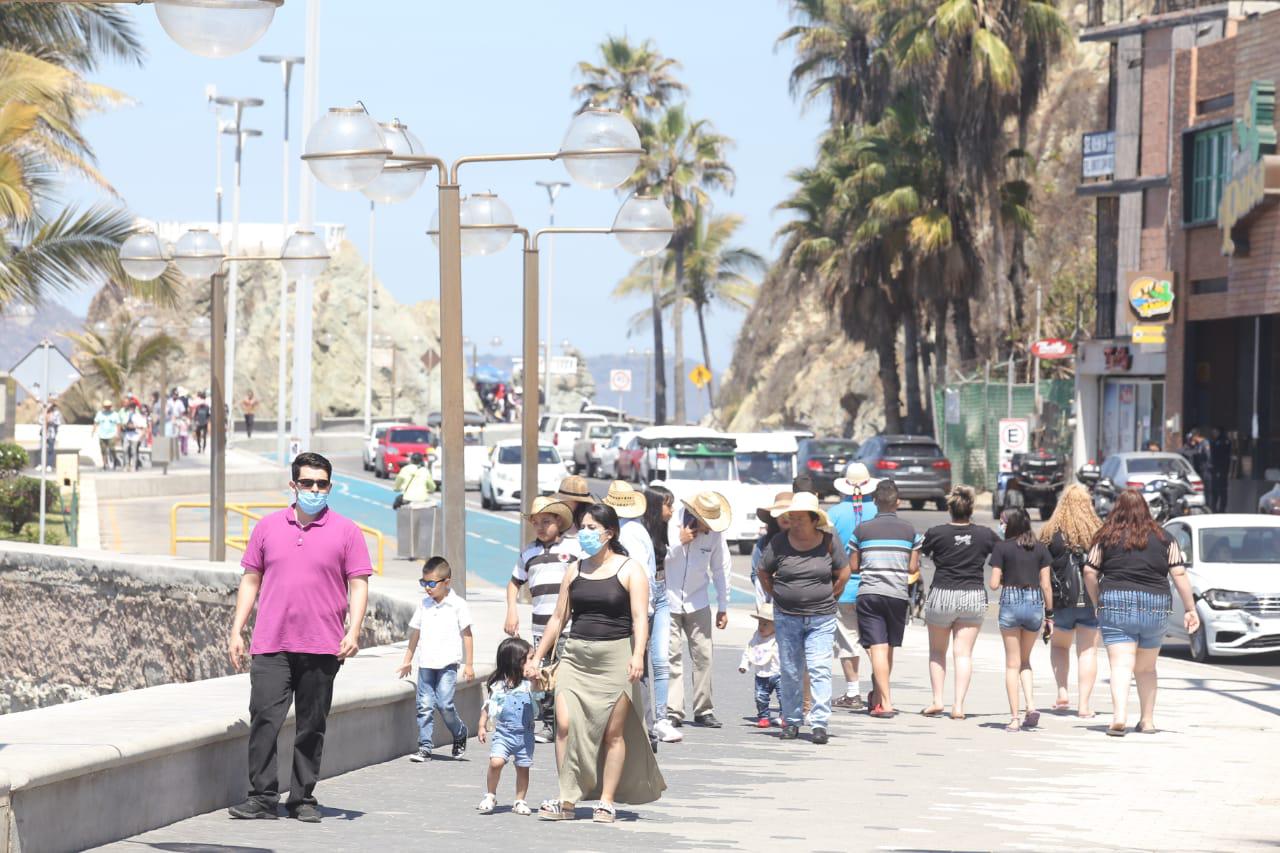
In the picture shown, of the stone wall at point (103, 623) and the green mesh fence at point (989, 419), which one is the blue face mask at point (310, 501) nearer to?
the stone wall at point (103, 623)

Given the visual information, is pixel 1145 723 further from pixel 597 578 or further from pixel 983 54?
pixel 983 54

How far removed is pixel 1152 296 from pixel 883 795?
3441 centimetres

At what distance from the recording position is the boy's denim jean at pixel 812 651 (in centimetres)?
1306

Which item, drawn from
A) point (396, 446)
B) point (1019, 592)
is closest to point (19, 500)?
point (1019, 592)

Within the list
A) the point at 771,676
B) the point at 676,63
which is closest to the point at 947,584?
the point at 771,676

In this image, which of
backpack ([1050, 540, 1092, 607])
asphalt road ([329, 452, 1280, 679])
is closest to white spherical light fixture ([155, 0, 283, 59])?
backpack ([1050, 540, 1092, 607])

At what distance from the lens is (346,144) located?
Result: 14.6 meters

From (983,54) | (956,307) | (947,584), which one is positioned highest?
(983,54)

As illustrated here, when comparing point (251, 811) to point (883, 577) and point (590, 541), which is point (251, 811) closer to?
point (590, 541)

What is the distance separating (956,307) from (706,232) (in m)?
35.3

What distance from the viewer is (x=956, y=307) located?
5494 cm

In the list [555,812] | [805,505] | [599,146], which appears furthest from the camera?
[599,146]

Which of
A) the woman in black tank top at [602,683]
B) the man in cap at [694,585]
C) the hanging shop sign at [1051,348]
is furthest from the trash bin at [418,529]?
the hanging shop sign at [1051,348]

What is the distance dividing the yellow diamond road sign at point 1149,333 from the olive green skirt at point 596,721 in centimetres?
3545
